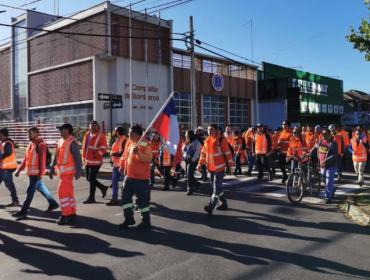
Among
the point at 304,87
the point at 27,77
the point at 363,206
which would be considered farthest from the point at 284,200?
the point at 304,87

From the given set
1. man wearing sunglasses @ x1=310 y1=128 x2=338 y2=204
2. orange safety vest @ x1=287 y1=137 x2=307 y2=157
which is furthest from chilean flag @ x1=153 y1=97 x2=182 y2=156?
orange safety vest @ x1=287 y1=137 x2=307 y2=157

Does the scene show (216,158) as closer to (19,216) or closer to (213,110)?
(19,216)

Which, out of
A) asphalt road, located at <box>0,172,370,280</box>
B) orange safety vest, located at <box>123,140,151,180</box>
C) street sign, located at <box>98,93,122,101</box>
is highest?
street sign, located at <box>98,93,122,101</box>

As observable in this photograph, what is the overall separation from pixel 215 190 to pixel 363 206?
3.25m

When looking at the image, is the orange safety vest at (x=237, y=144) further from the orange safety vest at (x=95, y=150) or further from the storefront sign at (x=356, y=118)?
the storefront sign at (x=356, y=118)

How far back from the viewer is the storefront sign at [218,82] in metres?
35.8

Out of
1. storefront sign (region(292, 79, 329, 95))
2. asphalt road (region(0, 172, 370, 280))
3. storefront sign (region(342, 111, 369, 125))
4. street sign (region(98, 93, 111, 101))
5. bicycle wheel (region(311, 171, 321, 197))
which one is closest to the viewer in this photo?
asphalt road (region(0, 172, 370, 280))

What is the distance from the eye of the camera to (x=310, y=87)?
160 ft

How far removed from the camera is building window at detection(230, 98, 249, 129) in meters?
39.0

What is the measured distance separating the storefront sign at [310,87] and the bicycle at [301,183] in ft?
126

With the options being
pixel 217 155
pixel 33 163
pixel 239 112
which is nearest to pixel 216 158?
pixel 217 155

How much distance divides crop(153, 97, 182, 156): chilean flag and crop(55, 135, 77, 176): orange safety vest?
165 centimetres

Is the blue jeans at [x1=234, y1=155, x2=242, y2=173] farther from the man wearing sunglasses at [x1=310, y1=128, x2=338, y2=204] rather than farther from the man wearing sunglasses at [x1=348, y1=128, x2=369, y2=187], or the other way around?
the man wearing sunglasses at [x1=310, y1=128, x2=338, y2=204]

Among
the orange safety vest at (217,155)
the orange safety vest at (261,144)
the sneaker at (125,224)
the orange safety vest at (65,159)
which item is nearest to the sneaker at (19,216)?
the orange safety vest at (65,159)
